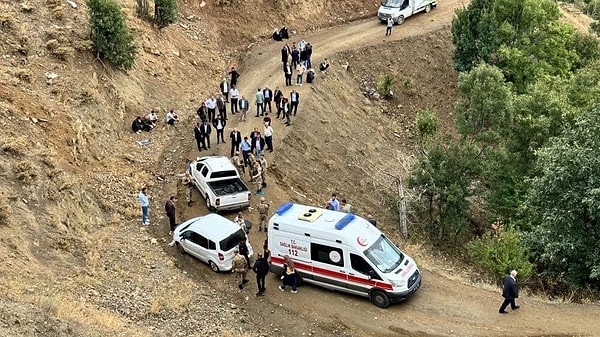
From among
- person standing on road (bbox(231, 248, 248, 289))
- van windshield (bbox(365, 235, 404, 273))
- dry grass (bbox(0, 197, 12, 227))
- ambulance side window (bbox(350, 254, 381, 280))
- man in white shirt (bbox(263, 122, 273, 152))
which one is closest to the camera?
ambulance side window (bbox(350, 254, 381, 280))

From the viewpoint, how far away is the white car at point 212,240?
22.3m

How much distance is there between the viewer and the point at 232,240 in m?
22.5

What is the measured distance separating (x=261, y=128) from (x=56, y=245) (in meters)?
13.2

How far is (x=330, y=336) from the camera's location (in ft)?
64.4

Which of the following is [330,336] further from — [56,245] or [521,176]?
[521,176]

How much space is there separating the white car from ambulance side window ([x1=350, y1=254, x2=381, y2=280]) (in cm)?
426

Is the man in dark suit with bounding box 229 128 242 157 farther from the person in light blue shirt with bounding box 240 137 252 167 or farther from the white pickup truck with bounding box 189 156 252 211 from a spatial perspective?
the white pickup truck with bounding box 189 156 252 211

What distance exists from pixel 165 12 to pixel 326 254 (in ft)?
Result: 73.4

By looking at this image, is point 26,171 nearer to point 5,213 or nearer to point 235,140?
point 5,213

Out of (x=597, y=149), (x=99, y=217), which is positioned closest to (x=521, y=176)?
(x=597, y=149)

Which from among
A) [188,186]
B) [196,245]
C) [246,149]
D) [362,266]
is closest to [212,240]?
[196,245]

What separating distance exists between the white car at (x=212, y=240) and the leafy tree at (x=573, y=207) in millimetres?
10755

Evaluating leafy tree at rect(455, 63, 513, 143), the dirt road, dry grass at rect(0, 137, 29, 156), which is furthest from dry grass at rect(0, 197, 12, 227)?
leafy tree at rect(455, 63, 513, 143)

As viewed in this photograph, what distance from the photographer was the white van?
20.3m
